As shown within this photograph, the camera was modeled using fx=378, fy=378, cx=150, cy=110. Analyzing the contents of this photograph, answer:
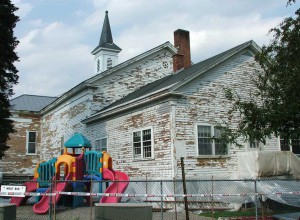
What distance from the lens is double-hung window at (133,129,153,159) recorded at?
18.4 metres

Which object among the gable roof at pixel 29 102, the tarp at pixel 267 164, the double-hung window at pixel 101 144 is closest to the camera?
the tarp at pixel 267 164

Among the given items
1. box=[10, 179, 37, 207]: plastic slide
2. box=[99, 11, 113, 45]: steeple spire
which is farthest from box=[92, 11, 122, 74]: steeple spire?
box=[10, 179, 37, 207]: plastic slide

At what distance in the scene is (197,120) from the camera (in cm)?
1803

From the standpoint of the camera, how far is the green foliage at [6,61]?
56.9 feet

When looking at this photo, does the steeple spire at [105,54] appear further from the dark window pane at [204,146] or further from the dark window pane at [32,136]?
the dark window pane at [204,146]

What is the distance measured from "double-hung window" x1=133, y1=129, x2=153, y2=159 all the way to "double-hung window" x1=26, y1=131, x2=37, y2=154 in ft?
52.2

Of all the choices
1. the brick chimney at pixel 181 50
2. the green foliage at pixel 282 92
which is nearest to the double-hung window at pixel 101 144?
the brick chimney at pixel 181 50

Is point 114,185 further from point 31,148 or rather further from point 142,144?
point 31,148

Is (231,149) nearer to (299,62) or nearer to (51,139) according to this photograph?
(299,62)

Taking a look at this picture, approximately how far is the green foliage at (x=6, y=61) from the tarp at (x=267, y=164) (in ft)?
36.2

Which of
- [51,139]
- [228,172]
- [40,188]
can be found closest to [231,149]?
[228,172]

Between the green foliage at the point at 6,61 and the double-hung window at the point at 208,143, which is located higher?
the green foliage at the point at 6,61

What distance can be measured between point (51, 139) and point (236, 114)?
661 inches

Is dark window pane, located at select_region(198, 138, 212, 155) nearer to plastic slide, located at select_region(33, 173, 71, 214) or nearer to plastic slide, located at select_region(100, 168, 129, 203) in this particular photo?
plastic slide, located at select_region(100, 168, 129, 203)
